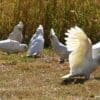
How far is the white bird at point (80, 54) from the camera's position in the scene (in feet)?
28.9

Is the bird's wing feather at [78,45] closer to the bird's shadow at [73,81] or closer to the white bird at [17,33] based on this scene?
the bird's shadow at [73,81]

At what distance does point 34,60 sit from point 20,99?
4189 mm

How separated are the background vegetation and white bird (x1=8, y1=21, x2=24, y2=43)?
883 millimetres

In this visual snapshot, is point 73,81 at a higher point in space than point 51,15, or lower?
lower

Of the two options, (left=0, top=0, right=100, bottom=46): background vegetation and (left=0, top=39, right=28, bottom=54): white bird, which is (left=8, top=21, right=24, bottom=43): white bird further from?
(left=0, top=0, right=100, bottom=46): background vegetation

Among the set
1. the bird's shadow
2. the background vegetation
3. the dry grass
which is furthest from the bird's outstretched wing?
the background vegetation

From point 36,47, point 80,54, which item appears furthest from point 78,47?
point 36,47

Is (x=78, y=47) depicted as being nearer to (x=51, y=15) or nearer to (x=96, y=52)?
(x=96, y=52)

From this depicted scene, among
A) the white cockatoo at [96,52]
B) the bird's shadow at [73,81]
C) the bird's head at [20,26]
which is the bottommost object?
the bird's shadow at [73,81]

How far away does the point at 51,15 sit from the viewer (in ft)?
48.6

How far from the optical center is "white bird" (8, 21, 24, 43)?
13.7 metres

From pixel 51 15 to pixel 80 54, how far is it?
592cm

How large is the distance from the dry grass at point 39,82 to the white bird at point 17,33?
1752mm

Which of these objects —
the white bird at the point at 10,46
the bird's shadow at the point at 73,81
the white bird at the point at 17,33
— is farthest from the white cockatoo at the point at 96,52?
the white bird at the point at 17,33
